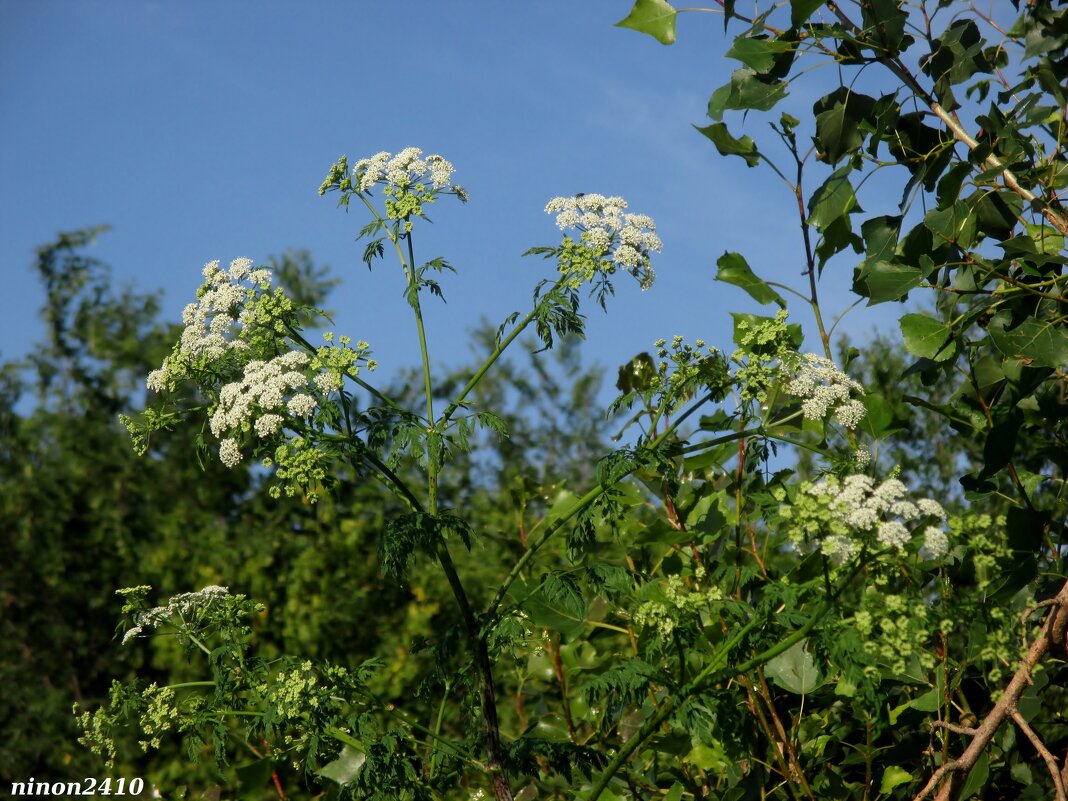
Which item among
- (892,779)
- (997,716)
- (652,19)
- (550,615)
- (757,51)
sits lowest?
(892,779)

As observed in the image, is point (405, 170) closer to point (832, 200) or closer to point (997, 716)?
point (832, 200)

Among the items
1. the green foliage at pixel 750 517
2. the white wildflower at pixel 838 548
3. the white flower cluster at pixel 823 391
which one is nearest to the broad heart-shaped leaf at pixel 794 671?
the green foliage at pixel 750 517

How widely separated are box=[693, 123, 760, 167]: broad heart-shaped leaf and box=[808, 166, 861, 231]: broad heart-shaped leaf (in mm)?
294

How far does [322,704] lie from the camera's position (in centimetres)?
228

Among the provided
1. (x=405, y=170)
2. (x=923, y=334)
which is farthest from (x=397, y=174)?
(x=923, y=334)

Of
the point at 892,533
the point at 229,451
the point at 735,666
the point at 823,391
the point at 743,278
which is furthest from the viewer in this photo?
the point at 743,278

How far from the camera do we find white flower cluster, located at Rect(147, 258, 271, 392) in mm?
2492

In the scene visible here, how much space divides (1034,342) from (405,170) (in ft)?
4.86

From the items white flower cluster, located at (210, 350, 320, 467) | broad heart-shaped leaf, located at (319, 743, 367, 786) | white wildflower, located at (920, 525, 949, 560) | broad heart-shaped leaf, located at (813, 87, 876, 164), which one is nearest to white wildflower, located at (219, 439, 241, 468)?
white flower cluster, located at (210, 350, 320, 467)

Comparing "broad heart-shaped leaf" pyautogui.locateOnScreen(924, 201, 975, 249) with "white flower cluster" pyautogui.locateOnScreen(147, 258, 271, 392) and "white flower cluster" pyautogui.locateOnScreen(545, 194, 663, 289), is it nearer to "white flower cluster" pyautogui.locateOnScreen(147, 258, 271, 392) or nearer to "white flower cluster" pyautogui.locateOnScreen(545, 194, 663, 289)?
"white flower cluster" pyautogui.locateOnScreen(545, 194, 663, 289)

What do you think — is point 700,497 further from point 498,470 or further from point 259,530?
point 498,470

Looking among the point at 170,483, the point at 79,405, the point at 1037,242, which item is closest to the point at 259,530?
the point at 170,483

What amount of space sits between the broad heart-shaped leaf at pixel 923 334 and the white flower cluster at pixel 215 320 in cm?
146

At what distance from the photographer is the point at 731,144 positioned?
9.11ft
